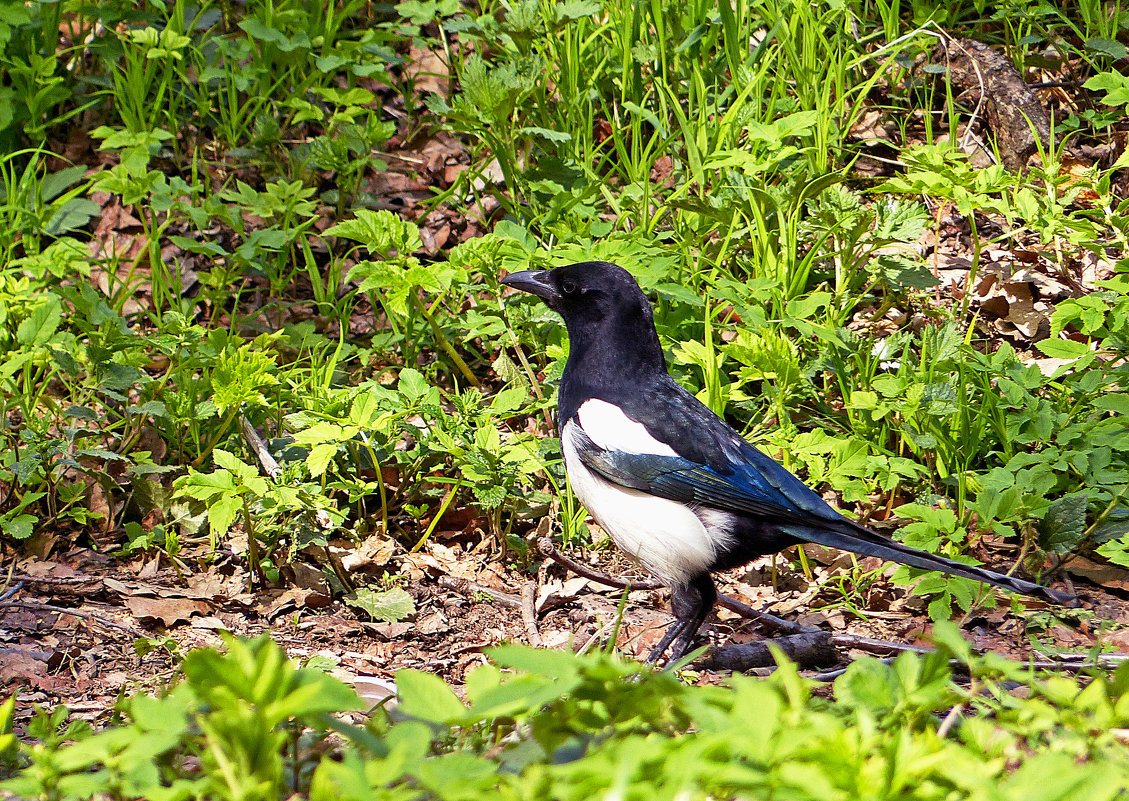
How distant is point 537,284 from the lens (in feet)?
10.8

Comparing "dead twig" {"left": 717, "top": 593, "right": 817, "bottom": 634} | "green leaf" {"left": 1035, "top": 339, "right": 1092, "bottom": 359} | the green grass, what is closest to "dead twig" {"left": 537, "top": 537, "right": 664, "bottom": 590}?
the green grass

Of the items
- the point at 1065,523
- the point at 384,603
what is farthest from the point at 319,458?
the point at 1065,523

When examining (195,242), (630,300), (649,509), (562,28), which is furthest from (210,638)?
(562,28)

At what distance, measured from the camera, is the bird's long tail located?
8.21 ft

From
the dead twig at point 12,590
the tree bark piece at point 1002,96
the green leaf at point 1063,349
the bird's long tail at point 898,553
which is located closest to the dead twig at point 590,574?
the bird's long tail at point 898,553

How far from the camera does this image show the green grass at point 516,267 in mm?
3260

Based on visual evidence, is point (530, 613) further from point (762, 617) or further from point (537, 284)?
point (537, 284)

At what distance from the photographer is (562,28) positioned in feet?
14.1

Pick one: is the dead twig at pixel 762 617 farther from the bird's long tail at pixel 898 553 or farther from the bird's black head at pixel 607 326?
the bird's black head at pixel 607 326

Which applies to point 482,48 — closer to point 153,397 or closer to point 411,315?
point 411,315

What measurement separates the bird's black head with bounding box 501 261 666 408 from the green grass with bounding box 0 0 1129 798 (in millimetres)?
321

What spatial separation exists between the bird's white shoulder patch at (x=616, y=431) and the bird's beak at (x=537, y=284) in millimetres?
422

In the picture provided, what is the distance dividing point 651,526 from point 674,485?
13 cm

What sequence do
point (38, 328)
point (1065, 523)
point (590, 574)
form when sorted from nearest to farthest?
point (1065, 523) → point (590, 574) → point (38, 328)
